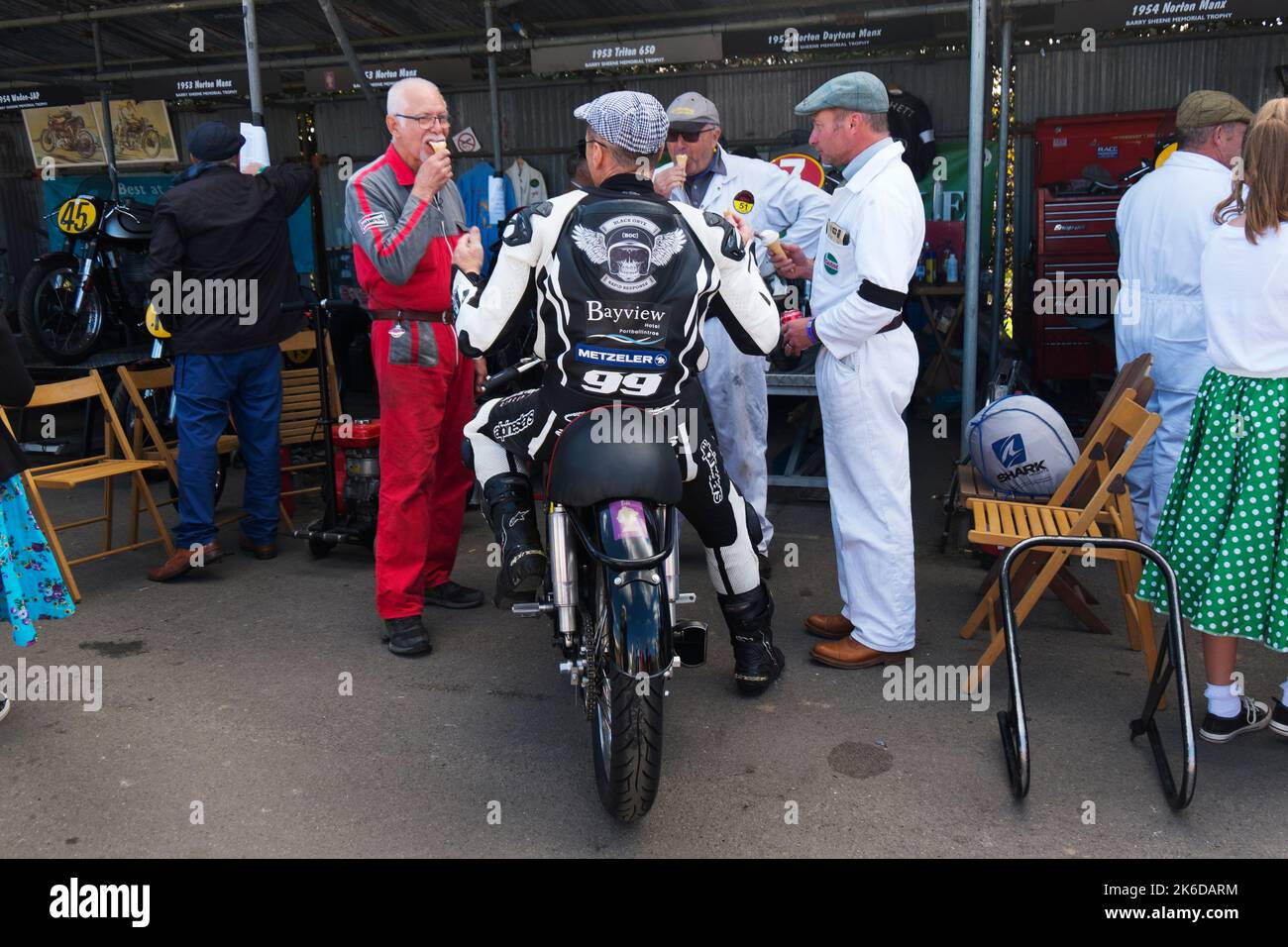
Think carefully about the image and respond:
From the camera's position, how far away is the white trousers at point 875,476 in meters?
3.95

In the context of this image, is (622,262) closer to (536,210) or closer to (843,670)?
(536,210)

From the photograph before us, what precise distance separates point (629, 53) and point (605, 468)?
19.2 feet

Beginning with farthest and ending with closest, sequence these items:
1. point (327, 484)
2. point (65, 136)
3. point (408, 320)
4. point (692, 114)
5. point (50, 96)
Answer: point (65, 136), point (50, 96), point (327, 484), point (692, 114), point (408, 320)

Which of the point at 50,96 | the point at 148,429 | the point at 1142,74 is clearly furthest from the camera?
the point at 50,96

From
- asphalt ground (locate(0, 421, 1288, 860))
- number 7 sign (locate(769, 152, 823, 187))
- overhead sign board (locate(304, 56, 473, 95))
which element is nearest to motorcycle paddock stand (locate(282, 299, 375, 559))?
asphalt ground (locate(0, 421, 1288, 860))

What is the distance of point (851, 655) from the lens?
4.07 meters

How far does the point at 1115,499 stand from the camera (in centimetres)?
394

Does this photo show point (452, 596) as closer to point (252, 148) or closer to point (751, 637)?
point (751, 637)

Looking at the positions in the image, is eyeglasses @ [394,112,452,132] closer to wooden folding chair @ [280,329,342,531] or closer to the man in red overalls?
the man in red overalls

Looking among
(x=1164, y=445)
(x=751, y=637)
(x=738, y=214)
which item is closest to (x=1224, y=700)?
(x=751, y=637)

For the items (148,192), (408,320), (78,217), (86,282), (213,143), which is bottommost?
(408,320)

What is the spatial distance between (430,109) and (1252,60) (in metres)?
8.34

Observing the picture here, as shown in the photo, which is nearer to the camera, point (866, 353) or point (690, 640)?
point (690, 640)

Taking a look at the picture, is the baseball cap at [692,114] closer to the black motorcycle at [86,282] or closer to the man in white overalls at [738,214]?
the man in white overalls at [738,214]
